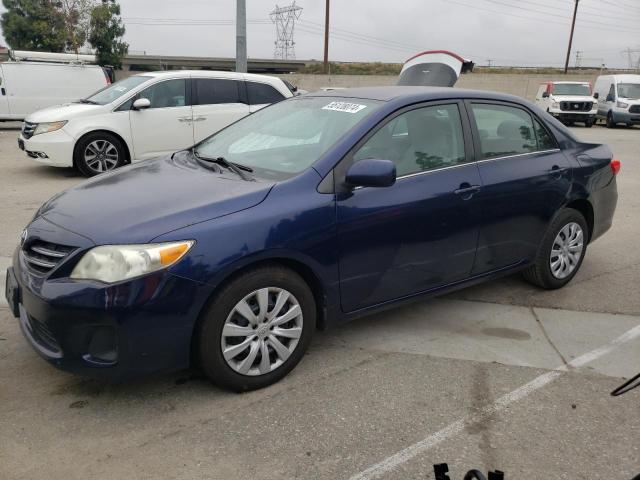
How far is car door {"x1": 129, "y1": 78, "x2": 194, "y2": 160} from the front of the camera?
916 centimetres

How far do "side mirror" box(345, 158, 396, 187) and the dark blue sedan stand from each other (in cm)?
1

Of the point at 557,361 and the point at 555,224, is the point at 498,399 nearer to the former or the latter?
the point at 557,361

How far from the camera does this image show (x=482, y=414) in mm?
2998

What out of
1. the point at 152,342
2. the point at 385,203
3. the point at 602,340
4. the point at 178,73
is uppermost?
the point at 178,73

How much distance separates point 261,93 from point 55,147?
3.43m

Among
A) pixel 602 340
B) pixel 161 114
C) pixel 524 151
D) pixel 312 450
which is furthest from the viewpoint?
pixel 161 114

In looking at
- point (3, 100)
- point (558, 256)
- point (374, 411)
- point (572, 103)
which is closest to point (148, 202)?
point (374, 411)

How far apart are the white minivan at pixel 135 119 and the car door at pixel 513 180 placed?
6283 mm

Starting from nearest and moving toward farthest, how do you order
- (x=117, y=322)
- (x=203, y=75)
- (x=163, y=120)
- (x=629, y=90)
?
1. (x=117, y=322)
2. (x=163, y=120)
3. (x=203, y=75)
4. (x=629, y=90)

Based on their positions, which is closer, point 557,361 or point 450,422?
point 450,422

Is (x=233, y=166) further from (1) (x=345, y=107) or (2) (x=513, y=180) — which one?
(2) (x=513, y=180)

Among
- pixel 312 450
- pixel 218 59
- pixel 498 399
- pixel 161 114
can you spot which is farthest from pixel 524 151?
pixel 218 59

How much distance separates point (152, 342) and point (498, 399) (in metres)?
1.83

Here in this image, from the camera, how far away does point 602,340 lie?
13.0 feet
